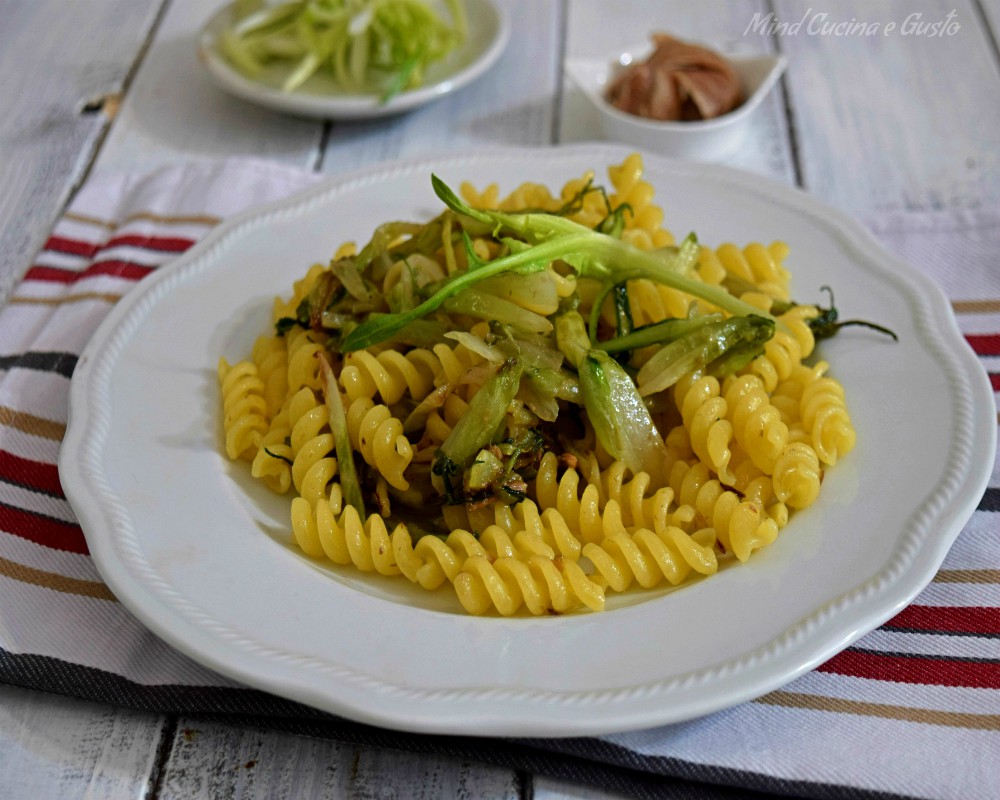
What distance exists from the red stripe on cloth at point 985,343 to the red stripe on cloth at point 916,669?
1278 millimetres

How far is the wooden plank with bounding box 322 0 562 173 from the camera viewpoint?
188 inches

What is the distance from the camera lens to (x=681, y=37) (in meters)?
5.60

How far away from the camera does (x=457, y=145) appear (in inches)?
189

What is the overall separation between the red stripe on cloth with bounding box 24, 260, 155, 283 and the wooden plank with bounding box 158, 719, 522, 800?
1903 mm

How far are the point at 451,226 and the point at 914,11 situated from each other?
13.2ft

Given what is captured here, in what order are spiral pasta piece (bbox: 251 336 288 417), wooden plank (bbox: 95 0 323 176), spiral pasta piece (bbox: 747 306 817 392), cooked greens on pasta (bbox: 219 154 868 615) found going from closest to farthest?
cooked greens on pasta (bbox: 219 154 868 615)
spiral pasta piece (bbox: 747 306 817 392)
spiral pasta piece (bbox: 251 336 288 417)
wooden plank (bbox: 95 0 323 176)

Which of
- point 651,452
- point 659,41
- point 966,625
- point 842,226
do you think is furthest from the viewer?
point 659,41

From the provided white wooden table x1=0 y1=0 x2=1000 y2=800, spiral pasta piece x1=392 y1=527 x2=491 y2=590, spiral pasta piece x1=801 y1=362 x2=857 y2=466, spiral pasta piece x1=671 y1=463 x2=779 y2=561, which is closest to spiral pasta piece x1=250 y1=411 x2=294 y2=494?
spiral pasta piece x1=392 y1=527 x2=491 y2=590

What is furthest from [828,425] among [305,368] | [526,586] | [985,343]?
[305,368]

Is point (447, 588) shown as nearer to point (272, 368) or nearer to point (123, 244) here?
point (272, 368)

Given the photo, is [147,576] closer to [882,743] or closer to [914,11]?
[882,743]

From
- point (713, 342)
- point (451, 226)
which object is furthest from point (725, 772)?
point (451, 226)

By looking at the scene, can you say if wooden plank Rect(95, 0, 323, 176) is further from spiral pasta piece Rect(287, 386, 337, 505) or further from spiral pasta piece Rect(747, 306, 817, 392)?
spiral pasta piece Rect(747, 306, 817, 392)

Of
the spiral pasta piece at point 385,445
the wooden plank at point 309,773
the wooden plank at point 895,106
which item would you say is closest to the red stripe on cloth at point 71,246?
the spiral pasta piece at point 385,445
